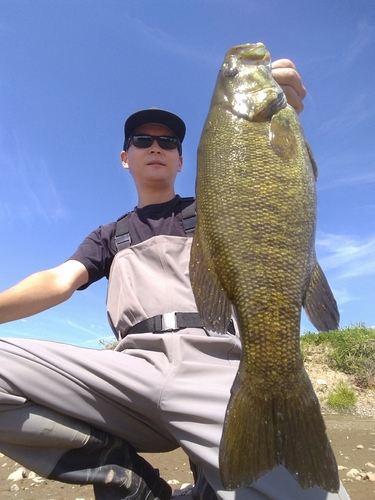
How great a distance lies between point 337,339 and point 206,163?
9.86 m

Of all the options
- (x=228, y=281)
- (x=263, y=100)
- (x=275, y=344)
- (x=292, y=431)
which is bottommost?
(x=292, y=431)

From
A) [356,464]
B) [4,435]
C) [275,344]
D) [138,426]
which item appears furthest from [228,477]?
[356,464]

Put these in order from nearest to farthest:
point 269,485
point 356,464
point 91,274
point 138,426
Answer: point 269,485 → point 138,426 → point 91,274 → point 356,464

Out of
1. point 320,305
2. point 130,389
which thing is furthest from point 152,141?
point 320,305

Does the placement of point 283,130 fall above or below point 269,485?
above

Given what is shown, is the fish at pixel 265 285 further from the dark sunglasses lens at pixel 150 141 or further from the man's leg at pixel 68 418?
the dark sunglasses lens at pixel 150 141

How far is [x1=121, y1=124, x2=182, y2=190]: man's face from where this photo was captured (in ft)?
12.7

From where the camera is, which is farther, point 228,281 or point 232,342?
point 232,342

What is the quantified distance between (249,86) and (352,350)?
944cm

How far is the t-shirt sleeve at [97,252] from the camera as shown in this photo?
3.57 metres

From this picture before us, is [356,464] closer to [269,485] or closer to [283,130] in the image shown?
[269,485]

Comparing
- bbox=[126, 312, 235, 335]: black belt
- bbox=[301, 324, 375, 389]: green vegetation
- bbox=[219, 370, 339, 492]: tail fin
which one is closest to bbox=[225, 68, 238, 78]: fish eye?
bbox=[126, 312, 235, 335]: black belt

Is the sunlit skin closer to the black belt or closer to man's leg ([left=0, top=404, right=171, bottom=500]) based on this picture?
the black belt

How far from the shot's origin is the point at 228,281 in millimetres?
2188
